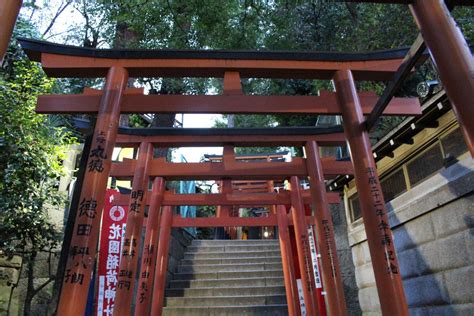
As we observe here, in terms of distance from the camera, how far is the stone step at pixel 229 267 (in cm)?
1275

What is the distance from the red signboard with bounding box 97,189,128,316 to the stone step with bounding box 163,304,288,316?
336 centimetres

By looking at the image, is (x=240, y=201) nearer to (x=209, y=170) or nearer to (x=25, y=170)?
(x=209, y=170)

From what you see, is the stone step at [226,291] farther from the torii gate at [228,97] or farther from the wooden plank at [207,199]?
the torii gate at [228,97]

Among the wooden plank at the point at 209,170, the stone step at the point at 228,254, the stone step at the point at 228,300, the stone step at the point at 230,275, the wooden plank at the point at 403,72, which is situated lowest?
the stone step at the point at 228,300

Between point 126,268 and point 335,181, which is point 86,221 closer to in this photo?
point 126,268

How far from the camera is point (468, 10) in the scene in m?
8.46

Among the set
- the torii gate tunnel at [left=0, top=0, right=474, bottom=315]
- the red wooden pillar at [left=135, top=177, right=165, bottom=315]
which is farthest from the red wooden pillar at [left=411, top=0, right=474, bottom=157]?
the red wooden pillar at [left=135, top=177, right=165, bottom=315]

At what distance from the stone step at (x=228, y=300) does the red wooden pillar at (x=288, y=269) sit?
99cm

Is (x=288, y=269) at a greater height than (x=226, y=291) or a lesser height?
greater

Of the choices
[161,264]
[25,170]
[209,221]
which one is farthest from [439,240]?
[25,170]

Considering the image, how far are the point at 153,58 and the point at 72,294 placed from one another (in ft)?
9.62

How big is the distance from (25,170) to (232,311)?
6.18 meters

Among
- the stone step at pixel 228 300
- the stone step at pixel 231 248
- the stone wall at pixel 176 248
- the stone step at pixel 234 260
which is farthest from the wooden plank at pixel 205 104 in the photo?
the stone step at pixel 231 248

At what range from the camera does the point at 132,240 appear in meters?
6.18
